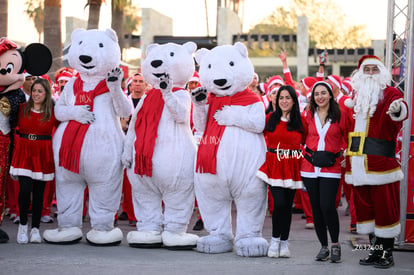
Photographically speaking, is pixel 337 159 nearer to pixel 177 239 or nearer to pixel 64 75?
pixel 177 239

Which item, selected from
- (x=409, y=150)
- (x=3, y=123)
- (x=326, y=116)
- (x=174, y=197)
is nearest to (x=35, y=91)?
(x=3, y=123)

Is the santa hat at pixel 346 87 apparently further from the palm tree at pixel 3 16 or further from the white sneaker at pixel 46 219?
the palm tree at pixel 3 16

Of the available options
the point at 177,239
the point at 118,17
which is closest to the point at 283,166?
the point at 177,239

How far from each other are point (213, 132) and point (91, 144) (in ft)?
4.50

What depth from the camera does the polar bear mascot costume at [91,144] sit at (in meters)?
7.67

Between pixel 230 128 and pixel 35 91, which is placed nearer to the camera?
pixel 230 128

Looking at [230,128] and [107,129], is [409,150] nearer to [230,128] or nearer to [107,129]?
[230,128]

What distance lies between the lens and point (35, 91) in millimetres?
7941

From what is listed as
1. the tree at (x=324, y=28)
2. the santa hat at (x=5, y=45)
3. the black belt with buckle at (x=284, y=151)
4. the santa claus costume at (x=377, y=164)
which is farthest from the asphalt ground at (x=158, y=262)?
the tree at (x=324, y=28)

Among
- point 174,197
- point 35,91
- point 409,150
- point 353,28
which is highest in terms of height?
point 353,28

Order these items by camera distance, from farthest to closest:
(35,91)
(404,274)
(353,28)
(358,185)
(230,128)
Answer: (353,28), (35,91), (230,128), (358,185), (404,274)

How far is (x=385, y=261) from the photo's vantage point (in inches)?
265

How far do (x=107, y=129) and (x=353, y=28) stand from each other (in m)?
61.4

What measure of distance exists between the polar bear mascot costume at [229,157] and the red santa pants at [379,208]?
101cm
